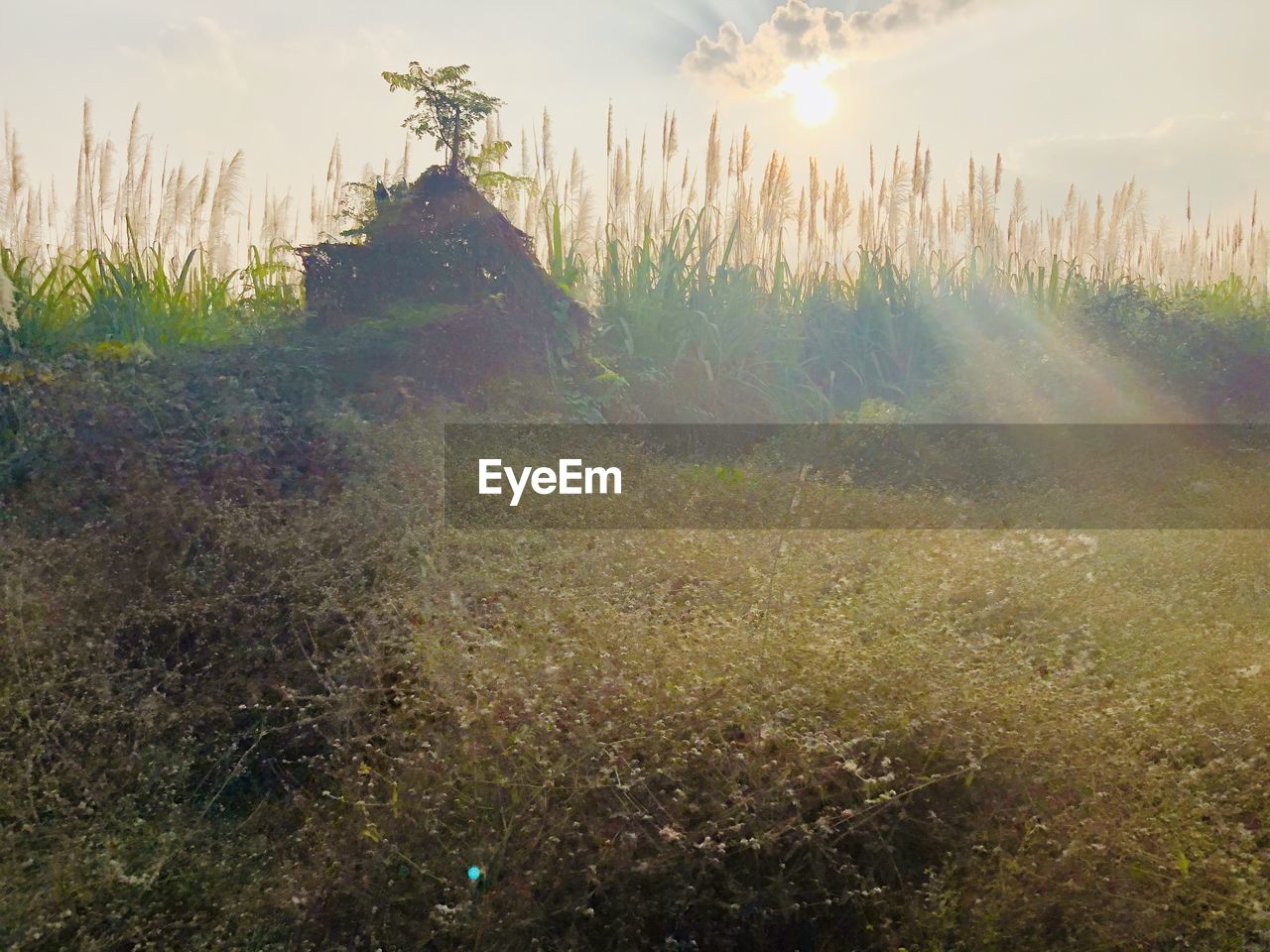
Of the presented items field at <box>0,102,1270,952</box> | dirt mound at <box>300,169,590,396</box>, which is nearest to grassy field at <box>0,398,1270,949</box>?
field at <box>0,102,1270,952</box>

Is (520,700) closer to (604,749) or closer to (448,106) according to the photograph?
(604,749)

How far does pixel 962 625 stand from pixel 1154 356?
5.65 m

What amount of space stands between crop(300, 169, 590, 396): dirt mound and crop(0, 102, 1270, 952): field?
0.82 ft

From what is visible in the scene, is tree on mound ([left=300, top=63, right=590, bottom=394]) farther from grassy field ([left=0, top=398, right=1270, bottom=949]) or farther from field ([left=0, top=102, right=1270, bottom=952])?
grassy field ([left=0, top=398, right=1270, bottom=949])

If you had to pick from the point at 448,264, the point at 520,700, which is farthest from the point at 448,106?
the point at 520,700

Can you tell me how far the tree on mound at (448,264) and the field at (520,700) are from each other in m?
0.27

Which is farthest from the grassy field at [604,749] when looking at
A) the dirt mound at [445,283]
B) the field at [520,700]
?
the dirt mound at [445,283]

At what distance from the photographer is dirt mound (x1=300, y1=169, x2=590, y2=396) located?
707 cm

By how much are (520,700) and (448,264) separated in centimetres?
462

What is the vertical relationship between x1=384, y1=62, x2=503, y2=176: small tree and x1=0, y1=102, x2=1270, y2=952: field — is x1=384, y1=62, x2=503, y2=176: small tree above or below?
above

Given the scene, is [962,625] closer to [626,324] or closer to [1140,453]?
[1140,453]

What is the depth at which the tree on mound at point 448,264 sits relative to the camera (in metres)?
7.18

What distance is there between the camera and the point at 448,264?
740 cm

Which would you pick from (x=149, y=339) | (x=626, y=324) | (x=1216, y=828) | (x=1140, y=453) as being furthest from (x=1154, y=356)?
(x=149, y=339)
